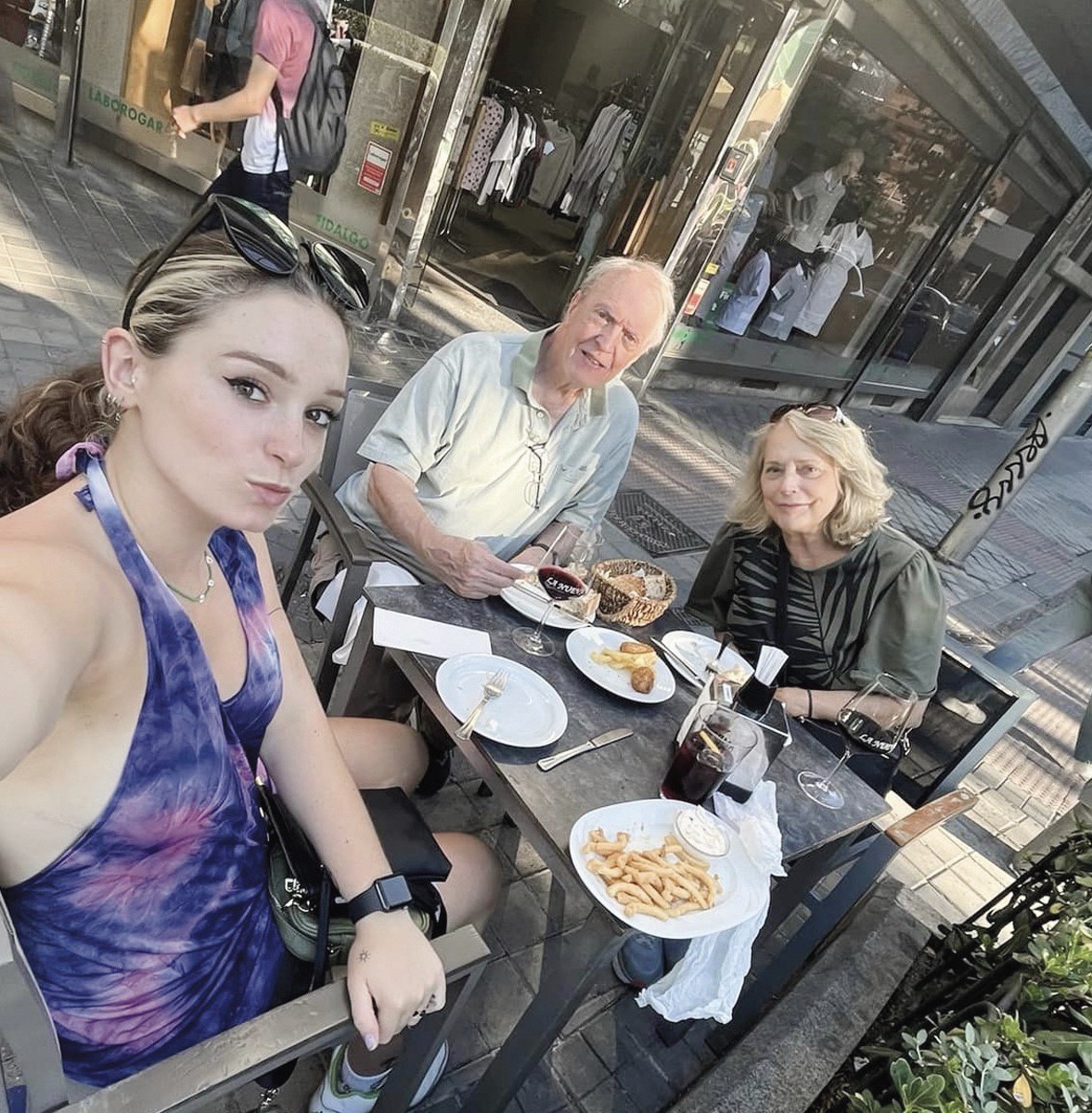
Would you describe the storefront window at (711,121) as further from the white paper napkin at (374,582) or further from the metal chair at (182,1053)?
the metal chair at (182,1053)

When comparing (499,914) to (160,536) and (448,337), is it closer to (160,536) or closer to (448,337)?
(160,536)

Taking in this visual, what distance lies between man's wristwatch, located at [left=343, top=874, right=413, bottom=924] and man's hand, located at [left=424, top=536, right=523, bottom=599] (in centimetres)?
Result: 89

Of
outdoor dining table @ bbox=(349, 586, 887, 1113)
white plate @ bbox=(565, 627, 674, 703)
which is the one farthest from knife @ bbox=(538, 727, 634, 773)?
white plate @ bbox=(565, 627, 674, 703)

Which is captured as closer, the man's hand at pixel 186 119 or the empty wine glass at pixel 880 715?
the empty wine glass at pixel 880 715

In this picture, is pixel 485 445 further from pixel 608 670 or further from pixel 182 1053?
pixel 182 1053

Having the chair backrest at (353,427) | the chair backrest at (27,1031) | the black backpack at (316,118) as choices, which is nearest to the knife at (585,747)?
the chair backrest at (27,1031)

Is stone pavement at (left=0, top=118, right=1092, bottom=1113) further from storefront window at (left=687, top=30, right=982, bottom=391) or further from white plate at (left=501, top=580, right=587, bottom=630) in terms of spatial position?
storefront window at (left=687, top=30, right=982, bottom=391)

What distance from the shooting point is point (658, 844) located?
5.10 ft

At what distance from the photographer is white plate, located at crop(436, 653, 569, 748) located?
1.66m

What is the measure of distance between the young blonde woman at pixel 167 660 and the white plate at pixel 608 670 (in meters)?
0.78

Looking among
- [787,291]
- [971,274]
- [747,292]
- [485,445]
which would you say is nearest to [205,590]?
[485,445]

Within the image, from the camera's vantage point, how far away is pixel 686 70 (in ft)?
24.8

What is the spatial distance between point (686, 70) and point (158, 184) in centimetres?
585

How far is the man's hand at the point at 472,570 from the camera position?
2.11 metres
